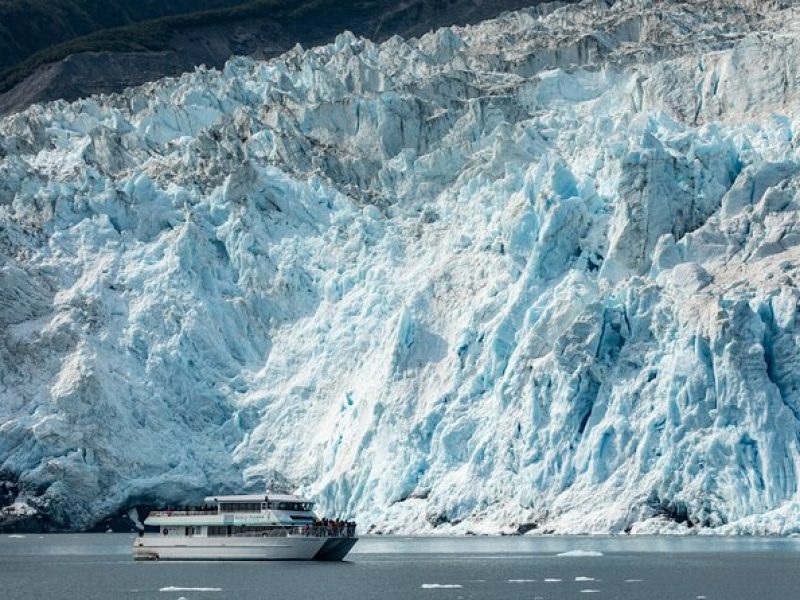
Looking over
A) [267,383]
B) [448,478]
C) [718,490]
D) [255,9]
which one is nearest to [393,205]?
[267,383]

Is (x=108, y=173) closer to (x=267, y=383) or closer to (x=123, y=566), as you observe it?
(x=267, y=383)

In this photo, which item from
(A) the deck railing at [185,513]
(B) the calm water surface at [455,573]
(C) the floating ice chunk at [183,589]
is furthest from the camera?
(A) the deck railing at [185,513]

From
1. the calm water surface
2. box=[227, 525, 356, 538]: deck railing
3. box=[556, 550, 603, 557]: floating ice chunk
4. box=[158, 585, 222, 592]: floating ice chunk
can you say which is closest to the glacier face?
the calm water surface

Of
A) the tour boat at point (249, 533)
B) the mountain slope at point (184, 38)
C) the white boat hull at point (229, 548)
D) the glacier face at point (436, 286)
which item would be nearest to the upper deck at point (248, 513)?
the tour boat at point (249, 533)

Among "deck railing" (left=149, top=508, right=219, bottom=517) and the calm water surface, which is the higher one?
"deck railing" (left=149, top=508, right=219, bottom=517)

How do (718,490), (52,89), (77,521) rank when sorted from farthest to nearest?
1. (52,89)
2. (77,521)
3. (718,490)

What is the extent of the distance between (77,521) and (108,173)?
2344 cm

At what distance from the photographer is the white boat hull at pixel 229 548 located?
75438 mm

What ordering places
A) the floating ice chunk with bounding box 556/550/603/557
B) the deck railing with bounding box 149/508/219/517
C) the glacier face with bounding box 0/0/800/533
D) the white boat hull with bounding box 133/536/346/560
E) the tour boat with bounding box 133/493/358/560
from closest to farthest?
the floating ice chunk with bounding box 556/550/603/557 < the tour boat with bounding box 133/493/358/560 < the white boat hull with bounding box 133/536/346/560 < the deck railing with bounding box 149/508/219/517 < the glacier face with bounding box 0/0/800/533

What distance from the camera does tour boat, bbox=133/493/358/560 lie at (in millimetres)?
75000

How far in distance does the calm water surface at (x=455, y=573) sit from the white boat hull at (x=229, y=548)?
0.72 meters

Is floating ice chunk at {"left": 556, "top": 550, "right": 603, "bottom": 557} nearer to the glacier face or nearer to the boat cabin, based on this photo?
the glacier face

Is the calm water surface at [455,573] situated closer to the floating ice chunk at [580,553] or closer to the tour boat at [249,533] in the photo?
the floating ice chunk at [580,553]

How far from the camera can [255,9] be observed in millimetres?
183625
